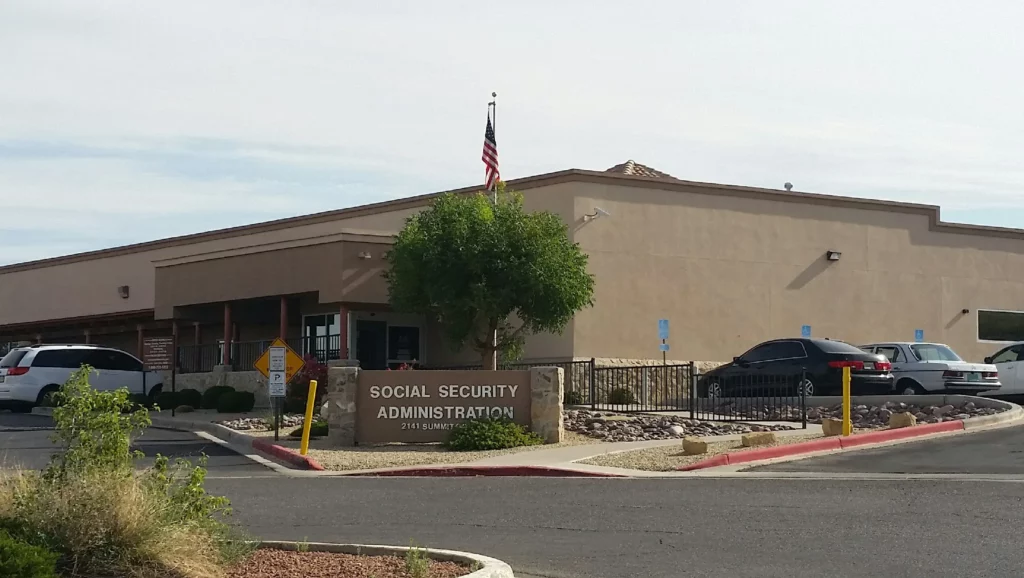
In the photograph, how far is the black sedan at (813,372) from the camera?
1107 inches

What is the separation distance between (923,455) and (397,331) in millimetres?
21002

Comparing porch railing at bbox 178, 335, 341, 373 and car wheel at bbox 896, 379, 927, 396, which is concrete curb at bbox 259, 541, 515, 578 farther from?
porch railing at bbox 178, 335, 341, 373

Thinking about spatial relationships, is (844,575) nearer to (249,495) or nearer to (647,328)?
(249,495)

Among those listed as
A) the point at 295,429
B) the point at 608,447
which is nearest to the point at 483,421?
the point at 608,447

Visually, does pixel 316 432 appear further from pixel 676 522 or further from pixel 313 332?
pixel 313 332

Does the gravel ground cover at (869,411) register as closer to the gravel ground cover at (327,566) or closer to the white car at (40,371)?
the gravel ground cover at (327,566)

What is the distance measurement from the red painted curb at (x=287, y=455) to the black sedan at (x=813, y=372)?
9.96 meters

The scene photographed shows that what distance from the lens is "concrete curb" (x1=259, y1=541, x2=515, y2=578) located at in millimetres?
9795

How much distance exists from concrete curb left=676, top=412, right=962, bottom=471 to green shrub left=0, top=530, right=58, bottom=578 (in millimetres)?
11159

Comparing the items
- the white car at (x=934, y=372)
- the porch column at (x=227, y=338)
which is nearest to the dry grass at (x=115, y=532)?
the white car at (x=934, y=372)

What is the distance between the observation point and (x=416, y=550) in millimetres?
10164

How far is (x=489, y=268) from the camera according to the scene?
31859 millimetres

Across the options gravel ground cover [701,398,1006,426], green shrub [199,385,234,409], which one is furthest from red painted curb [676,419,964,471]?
green shrub [199,385,234,409]

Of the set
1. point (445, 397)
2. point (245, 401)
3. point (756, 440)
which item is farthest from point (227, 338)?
point (756, 440)
